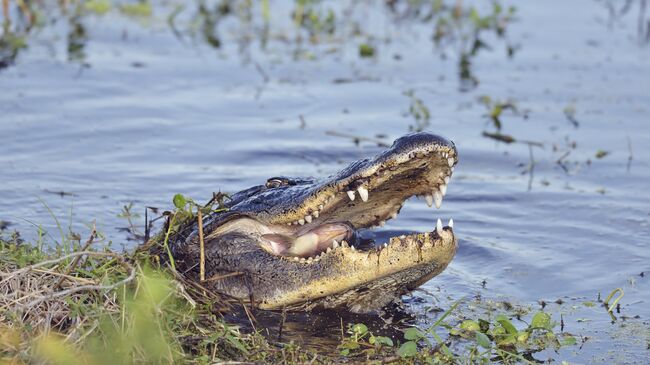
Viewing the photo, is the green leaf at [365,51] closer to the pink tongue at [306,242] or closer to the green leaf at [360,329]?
the pink tongue at [306,242]

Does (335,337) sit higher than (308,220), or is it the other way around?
(308,220)

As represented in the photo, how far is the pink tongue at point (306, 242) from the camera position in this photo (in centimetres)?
513

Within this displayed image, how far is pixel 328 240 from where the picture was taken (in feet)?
17.0

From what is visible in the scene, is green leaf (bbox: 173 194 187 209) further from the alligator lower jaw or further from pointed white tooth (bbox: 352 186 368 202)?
pointed white tooth (bbox: 352 186 368 202)

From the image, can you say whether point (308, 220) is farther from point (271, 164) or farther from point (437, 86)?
point (437, 86)

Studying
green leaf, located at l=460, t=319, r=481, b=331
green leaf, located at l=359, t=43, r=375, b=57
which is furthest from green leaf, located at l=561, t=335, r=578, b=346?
green leaf, located at l=359, t=43, r=375, b=57

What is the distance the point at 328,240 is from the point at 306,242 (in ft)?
0.36

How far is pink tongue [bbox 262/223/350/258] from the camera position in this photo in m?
5.13

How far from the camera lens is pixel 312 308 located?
513 centimetres

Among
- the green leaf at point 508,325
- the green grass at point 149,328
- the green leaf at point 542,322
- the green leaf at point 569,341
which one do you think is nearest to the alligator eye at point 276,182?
the green grass at point 149,328

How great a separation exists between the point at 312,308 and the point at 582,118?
4.91 metres

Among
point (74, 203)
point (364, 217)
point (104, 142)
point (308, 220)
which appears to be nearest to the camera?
point (308, 220)

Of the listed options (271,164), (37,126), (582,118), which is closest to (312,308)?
(271,164)

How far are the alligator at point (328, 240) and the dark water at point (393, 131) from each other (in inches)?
26.4
